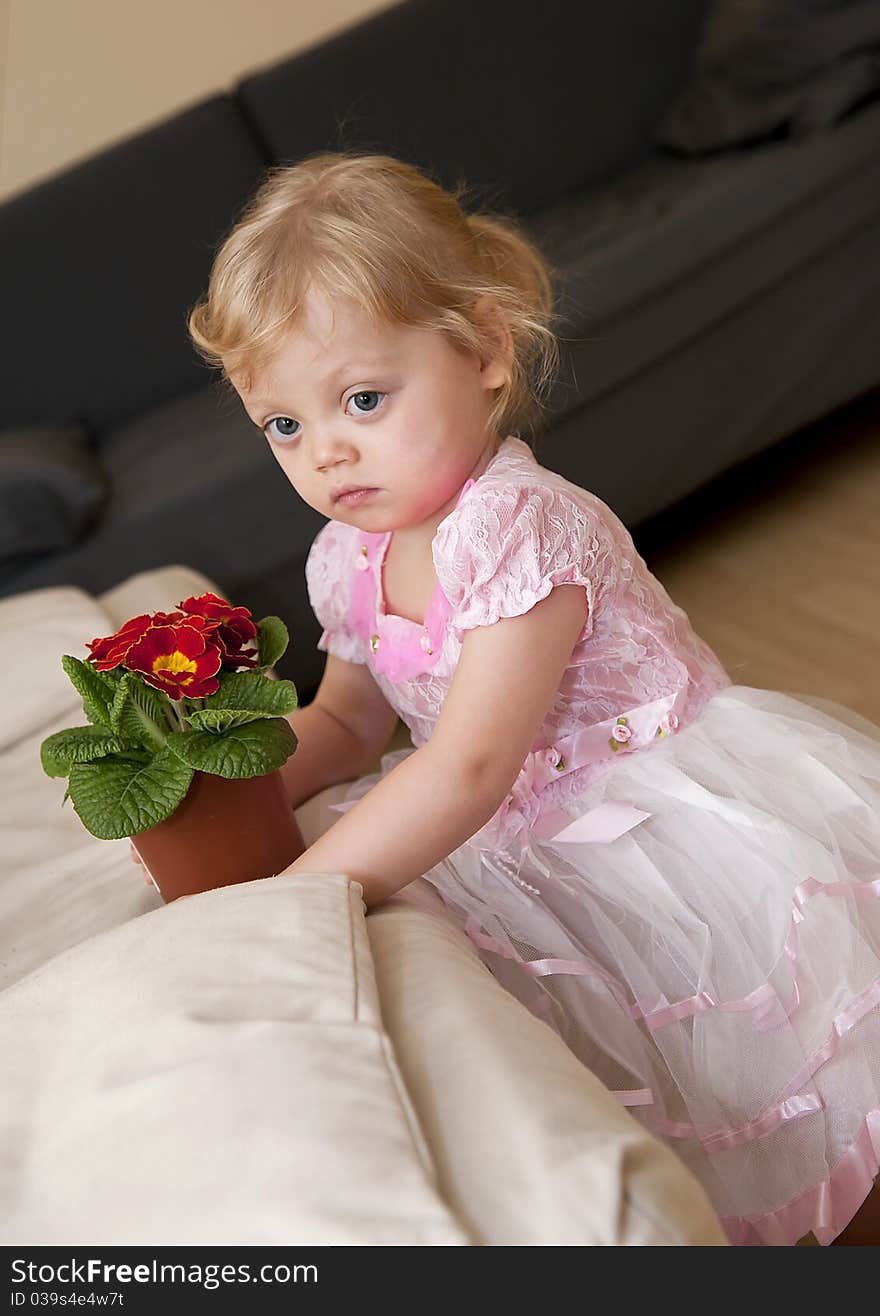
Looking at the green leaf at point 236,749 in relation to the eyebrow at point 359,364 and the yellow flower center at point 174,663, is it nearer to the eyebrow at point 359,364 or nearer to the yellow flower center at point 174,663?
the yellow flower center at point 174,663

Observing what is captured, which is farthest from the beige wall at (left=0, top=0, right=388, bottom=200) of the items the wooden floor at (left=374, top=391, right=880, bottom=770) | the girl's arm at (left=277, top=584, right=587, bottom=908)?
the girl's arm at (left=277, top=584, right=587, bottom=908)

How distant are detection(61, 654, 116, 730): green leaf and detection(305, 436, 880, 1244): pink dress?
277mm

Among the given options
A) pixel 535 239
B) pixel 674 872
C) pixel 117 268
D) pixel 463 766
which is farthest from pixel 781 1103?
pixel 117 268

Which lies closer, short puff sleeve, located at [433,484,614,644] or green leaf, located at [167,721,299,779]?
green leaf, located at [167,721,299,779]

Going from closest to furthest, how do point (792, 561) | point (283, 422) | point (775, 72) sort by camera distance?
point (283, 422) → point (792, 561) → point (775, 72)

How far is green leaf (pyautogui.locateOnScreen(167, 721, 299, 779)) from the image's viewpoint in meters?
0.85

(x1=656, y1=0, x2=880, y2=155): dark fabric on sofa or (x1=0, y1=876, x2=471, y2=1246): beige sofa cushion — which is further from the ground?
(x1=0, y1=876, x2=471, y2=1246): beige sofa cushion

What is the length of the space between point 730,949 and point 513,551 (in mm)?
349

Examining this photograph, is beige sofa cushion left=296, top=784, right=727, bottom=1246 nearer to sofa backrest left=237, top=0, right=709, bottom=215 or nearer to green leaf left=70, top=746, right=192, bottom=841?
green leaf left=70, top=746, right=192, bottom=841

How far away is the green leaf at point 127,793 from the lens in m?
0.86

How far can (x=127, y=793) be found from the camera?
2.84 ft

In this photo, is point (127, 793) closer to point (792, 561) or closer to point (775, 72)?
point (792, 561)

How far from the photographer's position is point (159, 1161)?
58cm

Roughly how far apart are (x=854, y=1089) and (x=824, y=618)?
124 centimetres
